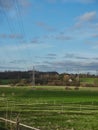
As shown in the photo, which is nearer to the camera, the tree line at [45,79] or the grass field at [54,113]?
the grass field at [54,113]

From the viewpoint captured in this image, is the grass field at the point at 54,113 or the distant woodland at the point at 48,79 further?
the distant woodland at the point at 48,79

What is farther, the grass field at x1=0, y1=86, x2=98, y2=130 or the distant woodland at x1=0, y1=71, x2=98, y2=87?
the distant woodland at x1=0, y1=71, x2=98, y2=87

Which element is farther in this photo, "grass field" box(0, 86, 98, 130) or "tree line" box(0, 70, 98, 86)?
"tree line" box(0, 70, 98, 86)

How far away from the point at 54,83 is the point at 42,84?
4.53 m

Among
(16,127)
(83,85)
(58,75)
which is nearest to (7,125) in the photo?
(16,127)

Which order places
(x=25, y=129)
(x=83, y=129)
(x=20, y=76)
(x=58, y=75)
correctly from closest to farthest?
(x=25, y=129) → (x=83, y=129) → (x=20, y=76) → (x=58, y=75)

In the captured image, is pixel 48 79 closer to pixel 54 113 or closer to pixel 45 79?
pixel 45 79

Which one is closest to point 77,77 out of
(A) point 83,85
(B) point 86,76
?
(B) point 86,76

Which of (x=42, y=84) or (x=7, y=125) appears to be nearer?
(x=7, y=125)

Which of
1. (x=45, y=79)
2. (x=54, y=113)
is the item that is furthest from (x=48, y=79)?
(x=54, y=113)

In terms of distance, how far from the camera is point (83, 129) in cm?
2817

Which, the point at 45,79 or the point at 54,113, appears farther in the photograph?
the point at 45,79

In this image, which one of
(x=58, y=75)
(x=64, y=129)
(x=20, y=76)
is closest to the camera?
(x=64, y=129)

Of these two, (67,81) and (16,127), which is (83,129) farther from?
(67,81)
